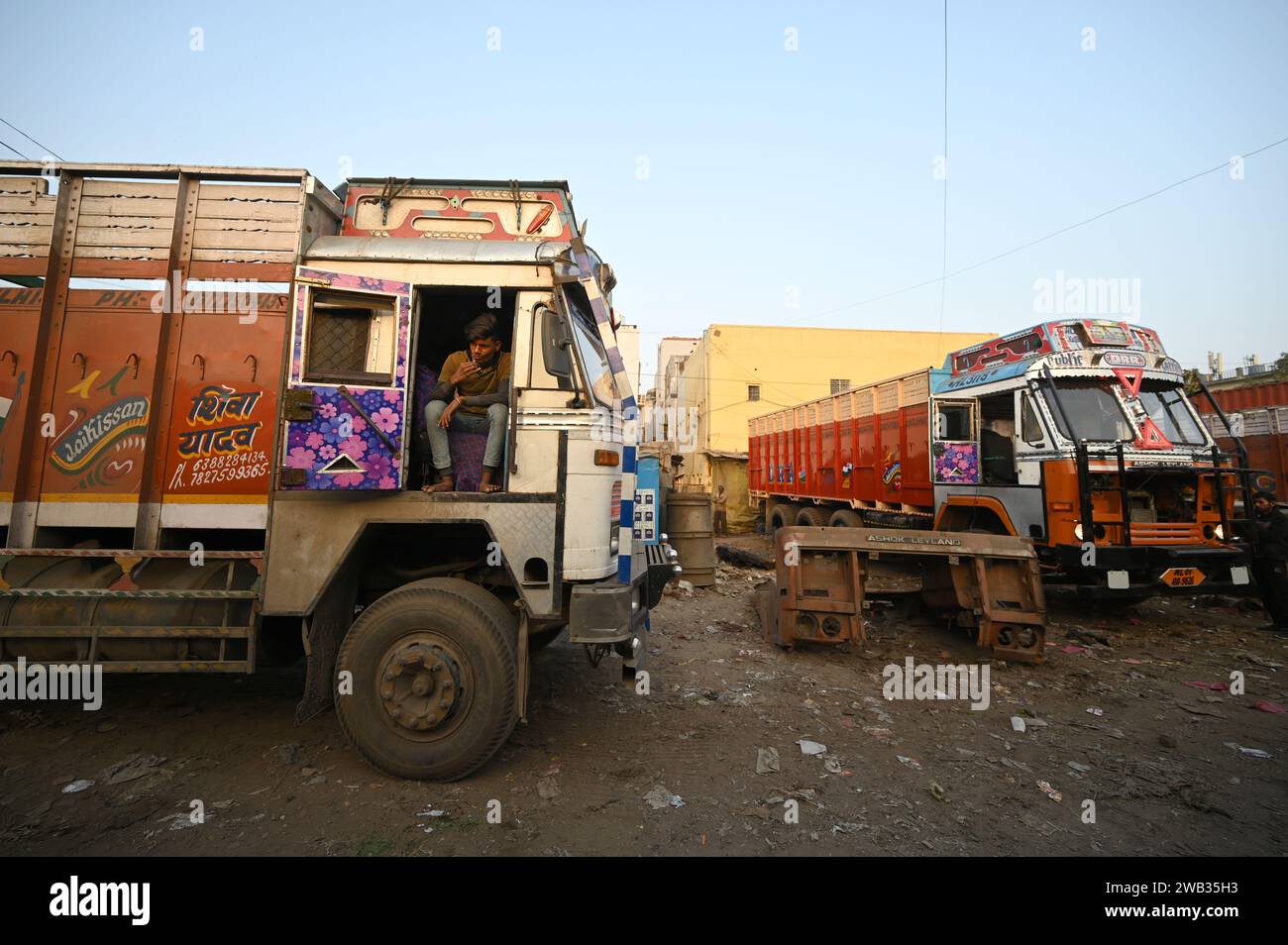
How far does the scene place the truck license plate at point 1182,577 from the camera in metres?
5.93

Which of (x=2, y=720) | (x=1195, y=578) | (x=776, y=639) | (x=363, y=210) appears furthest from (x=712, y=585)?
(x=2, y=720)

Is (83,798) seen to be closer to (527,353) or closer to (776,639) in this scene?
(527,353)

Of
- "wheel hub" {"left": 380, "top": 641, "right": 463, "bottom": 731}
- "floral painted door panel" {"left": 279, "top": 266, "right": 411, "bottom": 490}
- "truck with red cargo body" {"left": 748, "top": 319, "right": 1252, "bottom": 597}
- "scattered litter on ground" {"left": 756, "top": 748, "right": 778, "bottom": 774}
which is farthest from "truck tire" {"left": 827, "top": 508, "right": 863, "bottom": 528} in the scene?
"floral painted door panel" {"left": 279, "top": 266, "right": 411, "bottom": 490}

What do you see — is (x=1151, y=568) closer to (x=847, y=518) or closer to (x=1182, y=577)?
(x=1182, y=577)

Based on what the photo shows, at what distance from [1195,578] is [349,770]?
8208 millimetres

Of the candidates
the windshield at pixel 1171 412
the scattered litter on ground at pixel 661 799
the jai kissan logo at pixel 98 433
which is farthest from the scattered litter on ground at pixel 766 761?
the windshield at pixel 1171 412

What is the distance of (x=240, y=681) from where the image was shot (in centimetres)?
441

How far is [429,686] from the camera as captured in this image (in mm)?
3000

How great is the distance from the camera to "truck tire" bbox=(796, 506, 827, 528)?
37.4 ft

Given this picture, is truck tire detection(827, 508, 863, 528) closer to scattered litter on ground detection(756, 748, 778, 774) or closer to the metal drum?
the metal drum

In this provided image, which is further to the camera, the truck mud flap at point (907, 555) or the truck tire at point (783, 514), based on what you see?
the truck tire at point (783, 514)

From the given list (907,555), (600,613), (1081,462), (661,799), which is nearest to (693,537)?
(907,555)

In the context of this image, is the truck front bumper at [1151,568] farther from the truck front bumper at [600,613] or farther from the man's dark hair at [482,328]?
the man's dark hair at [482,328]

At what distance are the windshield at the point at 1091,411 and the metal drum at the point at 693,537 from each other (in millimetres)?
4657
